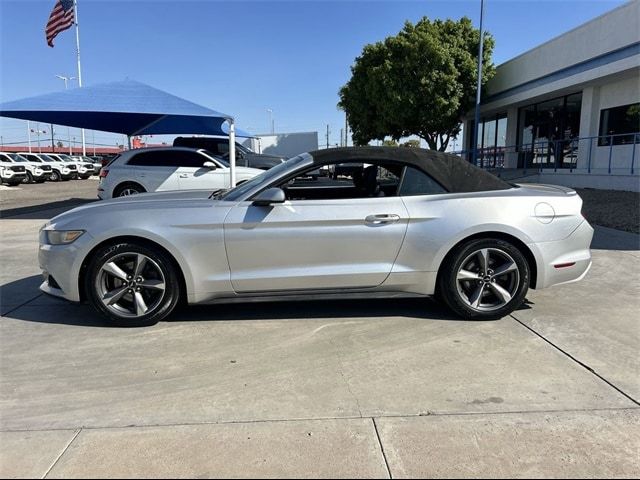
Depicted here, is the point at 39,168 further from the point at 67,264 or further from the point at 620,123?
the point at 620,123

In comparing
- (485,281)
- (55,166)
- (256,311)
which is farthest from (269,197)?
(55,166)

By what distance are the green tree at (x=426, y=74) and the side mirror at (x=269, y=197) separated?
2184cm

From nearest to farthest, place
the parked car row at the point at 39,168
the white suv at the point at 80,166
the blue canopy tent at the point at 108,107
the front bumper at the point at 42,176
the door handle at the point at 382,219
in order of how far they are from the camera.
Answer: the door handle at the point at 382,219, the blue canopy tent at the point at 108,107, the parked car row at the point at 39,168, the front bumper at the point at 42,176, the white suv at the point at 80,166

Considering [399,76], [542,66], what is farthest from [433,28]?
[542,66]

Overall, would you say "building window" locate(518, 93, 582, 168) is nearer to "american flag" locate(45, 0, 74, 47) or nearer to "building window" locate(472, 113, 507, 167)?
"building window" locate(472, 113, 507, 167)

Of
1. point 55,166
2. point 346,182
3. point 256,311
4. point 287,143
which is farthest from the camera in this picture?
point 287,143

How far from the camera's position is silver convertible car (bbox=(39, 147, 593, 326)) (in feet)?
13.5

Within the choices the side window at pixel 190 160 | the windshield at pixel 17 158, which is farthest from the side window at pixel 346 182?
the windshield at pixel 17 158

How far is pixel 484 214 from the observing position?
4.26m

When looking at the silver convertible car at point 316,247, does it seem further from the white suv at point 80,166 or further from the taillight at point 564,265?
the white suv at point 80,166

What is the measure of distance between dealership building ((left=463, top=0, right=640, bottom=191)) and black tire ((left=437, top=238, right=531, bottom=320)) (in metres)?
11.6

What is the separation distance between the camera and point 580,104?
19.2 m

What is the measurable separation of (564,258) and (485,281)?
0.77 meters

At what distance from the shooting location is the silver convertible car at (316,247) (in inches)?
163
